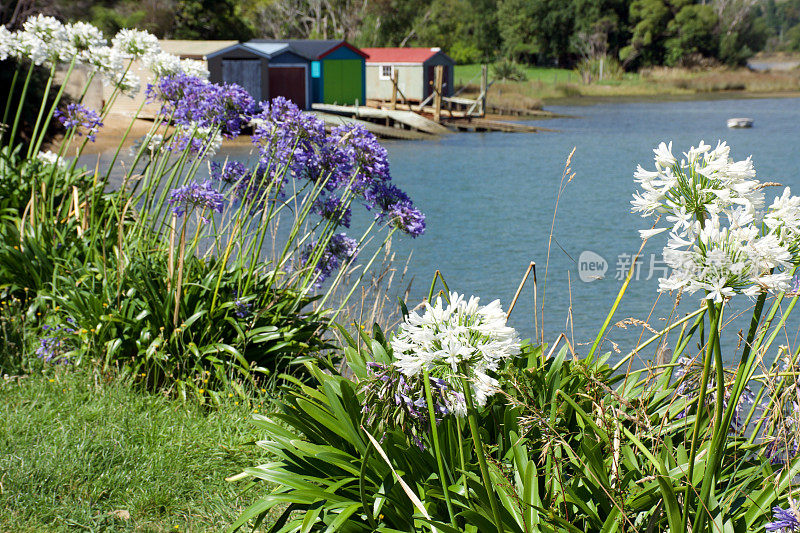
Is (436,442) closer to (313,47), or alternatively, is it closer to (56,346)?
(56,346)

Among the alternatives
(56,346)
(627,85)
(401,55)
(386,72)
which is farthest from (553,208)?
(627,85)

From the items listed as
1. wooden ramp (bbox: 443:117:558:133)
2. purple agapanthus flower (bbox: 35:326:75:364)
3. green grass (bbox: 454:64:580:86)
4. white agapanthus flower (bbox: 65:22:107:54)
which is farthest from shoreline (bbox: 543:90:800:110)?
purple agapanthus flower (bbox: 35:326:75:364)

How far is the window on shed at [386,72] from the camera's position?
40344 millimetres

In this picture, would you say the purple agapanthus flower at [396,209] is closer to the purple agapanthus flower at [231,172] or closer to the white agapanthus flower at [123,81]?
the purple agapanthus flower at [231,172]

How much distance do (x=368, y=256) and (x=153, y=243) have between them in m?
4.41

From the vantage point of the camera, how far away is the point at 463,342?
6.05 ft

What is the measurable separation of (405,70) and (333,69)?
500 centimetres

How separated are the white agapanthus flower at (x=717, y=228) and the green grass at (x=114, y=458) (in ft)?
7.07

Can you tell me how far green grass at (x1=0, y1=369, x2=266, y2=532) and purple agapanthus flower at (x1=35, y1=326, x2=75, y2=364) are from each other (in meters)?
0.28

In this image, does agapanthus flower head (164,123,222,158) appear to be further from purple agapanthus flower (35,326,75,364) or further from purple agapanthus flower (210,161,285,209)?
purple agapanthus flower (35,326,75,364)

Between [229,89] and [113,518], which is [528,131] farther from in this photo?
[113,518]

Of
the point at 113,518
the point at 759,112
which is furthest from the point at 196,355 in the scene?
the point at 759,112

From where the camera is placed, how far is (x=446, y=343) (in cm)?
184

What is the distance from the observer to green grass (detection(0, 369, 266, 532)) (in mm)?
3064
